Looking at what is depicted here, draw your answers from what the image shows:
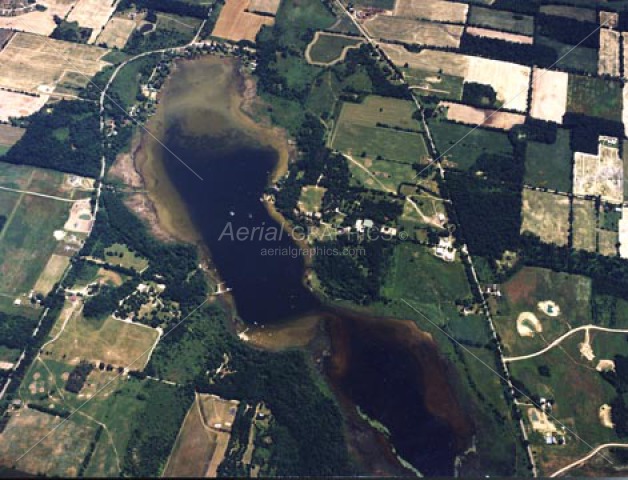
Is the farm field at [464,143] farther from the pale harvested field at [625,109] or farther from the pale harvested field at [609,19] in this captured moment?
the pale harvested field at [609,19]

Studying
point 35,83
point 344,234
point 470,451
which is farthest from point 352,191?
point 35,83

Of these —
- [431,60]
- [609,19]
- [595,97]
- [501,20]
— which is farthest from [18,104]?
[609,19]

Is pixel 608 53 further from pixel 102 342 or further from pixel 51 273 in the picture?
pixel 51 273

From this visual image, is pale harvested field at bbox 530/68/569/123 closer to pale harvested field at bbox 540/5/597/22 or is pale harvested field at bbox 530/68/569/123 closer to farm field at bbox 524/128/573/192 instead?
farm field at bbox 524/128/573/192

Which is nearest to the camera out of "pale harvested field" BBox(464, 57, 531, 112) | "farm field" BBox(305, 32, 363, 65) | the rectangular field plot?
"pale harvested field" BBox(464, 57, 531, 112)

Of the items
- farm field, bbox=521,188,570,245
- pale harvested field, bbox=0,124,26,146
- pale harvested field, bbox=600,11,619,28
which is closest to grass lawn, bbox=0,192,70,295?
pale harvested field, bbox=0,124,26,146

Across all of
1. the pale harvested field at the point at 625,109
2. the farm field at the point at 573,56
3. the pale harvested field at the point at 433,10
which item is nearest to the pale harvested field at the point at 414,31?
the pale harvested field at the point at 433,10
